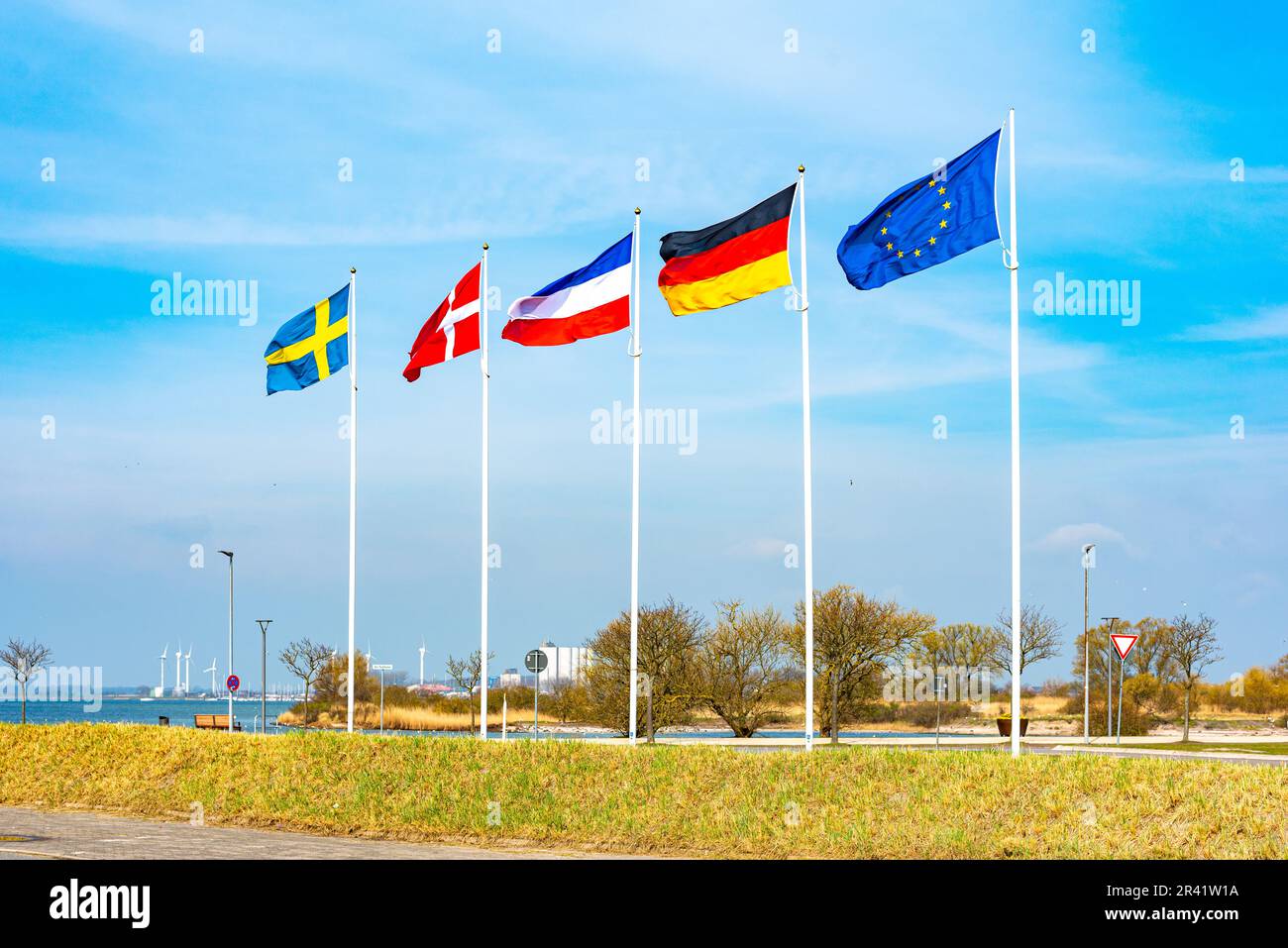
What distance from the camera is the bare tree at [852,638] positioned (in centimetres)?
4844

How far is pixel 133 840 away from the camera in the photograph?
21.2 meters

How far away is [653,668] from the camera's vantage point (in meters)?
52.2

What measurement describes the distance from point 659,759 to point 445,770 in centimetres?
436

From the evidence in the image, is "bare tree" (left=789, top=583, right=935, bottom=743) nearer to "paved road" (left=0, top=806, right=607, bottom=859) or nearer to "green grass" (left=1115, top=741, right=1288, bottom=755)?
"green grass" (left=1115, top=741, right=1288, bottom=755)

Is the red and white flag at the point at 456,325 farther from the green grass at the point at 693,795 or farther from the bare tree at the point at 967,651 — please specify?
the bare tree at the point at 967,651

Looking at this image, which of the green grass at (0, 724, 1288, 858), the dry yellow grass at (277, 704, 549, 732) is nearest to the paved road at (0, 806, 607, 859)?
the green grass at (0, 724, 1288, 858)

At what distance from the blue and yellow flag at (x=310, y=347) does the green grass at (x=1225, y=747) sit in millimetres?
30574

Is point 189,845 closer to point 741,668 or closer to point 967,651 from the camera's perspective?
point 741,668

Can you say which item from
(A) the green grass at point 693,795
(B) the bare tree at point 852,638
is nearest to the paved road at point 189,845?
(A) the green grass at point 693,795

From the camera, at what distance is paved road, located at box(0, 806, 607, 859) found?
19.0 metres

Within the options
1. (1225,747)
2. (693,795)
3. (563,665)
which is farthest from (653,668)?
(563,665)

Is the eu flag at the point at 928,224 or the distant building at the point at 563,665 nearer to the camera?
the eu flag at the point at 928,224

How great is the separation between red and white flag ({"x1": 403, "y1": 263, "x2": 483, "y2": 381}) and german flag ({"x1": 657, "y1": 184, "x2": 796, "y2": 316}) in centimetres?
529
